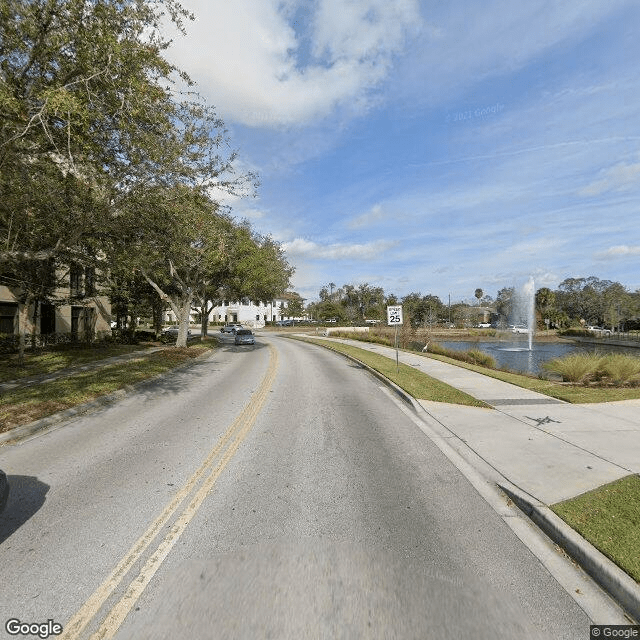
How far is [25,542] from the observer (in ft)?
13.5

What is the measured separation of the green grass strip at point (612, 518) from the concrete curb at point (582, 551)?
0.08m

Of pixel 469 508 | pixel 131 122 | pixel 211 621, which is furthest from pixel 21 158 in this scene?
pixel 469 508

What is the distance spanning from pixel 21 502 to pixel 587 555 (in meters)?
6.30

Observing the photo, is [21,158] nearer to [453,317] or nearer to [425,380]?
[425,380]

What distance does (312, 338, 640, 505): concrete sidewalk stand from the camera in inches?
221

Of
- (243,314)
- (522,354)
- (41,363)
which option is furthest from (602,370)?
(243,314)

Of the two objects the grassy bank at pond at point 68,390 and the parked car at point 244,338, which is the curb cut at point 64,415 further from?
the parked car at point 244,338

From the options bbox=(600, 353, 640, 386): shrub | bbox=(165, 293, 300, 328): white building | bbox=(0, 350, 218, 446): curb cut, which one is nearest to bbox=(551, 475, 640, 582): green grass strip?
bbox=(0, 350, 218, 446): curb cut

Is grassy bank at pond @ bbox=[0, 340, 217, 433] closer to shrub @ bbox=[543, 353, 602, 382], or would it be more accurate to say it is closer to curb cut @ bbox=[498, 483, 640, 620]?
curb cut @ bbox=[498, 483, 640, 620]

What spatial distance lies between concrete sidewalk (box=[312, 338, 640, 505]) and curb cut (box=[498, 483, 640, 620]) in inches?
9.7

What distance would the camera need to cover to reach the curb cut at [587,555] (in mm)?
3326

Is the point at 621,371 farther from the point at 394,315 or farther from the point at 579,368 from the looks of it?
the point at 394,315

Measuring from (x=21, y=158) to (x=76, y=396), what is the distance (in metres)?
5.88

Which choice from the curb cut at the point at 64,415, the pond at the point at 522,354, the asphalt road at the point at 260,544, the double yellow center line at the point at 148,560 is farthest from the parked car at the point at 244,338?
the double yellow center line at the point at 148,560
